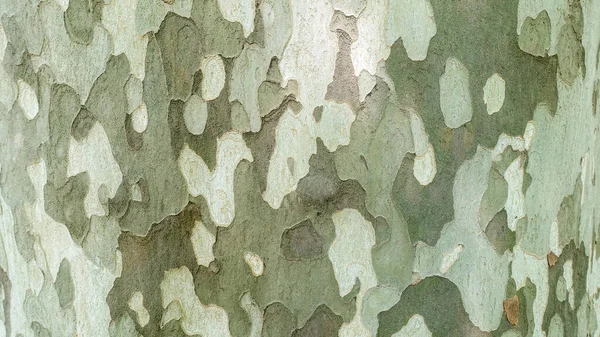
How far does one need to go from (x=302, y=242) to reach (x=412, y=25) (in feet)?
1.12

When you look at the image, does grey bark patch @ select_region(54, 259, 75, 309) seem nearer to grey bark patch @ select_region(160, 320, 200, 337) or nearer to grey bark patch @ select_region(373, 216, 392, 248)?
grey bark patch @ select_region(160, 320, 200, 337)

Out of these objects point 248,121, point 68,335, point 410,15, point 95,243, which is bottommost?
point 68,335

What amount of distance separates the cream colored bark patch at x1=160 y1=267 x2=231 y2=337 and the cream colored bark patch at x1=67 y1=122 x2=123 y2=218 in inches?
5.7

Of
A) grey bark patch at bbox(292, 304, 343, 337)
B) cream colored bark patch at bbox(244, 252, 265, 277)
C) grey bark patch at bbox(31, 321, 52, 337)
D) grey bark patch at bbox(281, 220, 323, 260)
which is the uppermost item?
grey bark patch at bbox(281, 220, 323, 260)

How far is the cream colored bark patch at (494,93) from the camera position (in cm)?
100

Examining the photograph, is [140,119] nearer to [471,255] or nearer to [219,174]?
[219,174]

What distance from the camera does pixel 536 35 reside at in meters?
1.04

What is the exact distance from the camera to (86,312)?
108 cm

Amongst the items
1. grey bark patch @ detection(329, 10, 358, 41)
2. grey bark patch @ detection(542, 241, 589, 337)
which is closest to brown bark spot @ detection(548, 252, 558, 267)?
grey bark patch @ detection(542, 241, 589, 337)

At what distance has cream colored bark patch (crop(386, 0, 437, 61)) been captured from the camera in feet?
3.20

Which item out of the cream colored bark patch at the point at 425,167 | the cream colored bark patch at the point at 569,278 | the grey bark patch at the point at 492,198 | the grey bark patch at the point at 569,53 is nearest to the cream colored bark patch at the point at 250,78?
Answer: the cream colored bark patch at the point at 425,167

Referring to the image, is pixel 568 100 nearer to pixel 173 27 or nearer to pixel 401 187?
pixel 401 187

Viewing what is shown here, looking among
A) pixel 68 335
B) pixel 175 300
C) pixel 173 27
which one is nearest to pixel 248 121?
pixel 173 27

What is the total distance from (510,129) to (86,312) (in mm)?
688
